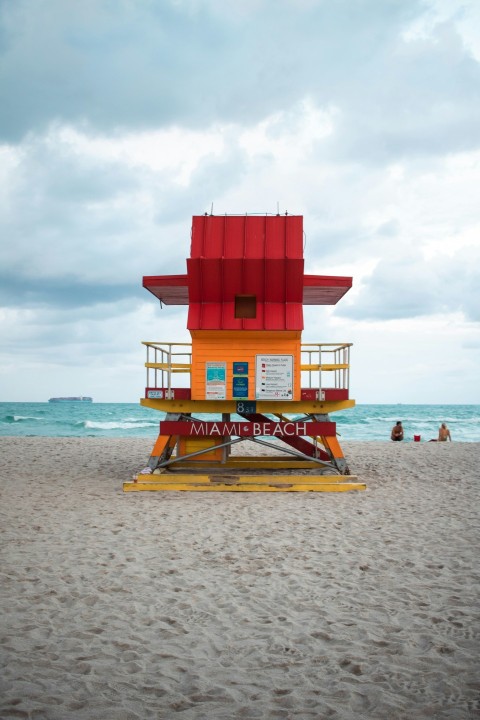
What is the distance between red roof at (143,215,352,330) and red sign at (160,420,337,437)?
215cm

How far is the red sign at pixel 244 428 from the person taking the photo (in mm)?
12375

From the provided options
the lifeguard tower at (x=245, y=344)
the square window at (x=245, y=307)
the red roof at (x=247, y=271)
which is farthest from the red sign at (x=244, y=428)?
the square window at (x=245, y=307)

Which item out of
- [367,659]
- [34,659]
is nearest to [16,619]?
[34,659]

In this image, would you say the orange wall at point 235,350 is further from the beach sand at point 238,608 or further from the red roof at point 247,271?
the beach sand at point 238,608

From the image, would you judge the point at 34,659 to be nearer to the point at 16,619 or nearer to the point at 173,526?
the point at 16,619

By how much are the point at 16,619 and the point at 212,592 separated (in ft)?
6.57

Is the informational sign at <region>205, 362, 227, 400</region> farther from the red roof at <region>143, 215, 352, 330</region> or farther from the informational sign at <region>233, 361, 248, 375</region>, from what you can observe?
the red roof at <region>143, 215, 352, 330</region>

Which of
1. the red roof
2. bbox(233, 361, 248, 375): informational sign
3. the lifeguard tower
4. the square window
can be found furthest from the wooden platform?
the square window

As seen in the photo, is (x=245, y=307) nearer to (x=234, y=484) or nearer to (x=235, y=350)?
(x=235, y=350)

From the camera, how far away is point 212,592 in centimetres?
620

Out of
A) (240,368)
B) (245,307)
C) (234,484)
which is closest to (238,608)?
(234,484)

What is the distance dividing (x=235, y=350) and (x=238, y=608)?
23.1 feet

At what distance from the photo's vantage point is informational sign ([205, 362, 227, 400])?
12.2 metres

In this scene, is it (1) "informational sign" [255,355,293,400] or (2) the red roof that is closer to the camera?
(2) the red roof
